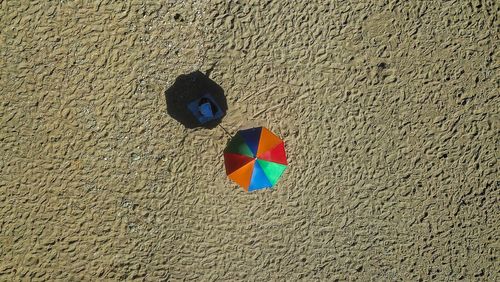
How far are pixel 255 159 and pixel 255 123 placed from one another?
0.62m

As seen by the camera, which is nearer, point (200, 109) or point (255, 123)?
point (200, 109)

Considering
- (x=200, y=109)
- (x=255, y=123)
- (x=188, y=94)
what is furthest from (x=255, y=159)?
(x=188, y=94)

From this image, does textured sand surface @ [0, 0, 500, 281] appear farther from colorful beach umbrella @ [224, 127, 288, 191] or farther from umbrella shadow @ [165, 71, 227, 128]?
colorful beach umbrella @ [224, 127, 288, 191]

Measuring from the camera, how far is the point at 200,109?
3938 mm

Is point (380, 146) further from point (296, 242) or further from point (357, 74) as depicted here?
point (296, 242)

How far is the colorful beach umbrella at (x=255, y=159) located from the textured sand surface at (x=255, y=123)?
1.37 feet

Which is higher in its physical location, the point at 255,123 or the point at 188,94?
the point at 188,94

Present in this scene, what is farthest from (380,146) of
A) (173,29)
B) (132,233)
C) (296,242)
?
(132,233)

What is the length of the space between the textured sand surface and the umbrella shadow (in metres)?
0.06

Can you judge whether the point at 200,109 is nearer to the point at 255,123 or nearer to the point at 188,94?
the point at 188,94

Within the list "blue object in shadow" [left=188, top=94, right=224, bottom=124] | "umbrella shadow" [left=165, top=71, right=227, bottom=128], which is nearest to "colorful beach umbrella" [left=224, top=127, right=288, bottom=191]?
"blue object in shadow" [left=188, top=94, right=224, bottom=124]

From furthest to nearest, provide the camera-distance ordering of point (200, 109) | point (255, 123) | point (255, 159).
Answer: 1. point (255, 123)
2. point (200, 109)
3. point (255, 159)

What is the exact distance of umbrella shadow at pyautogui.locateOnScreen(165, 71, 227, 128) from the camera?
402cm

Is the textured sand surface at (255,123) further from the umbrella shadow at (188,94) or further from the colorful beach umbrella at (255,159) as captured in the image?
the colorful beach umbrella at (255,159)
